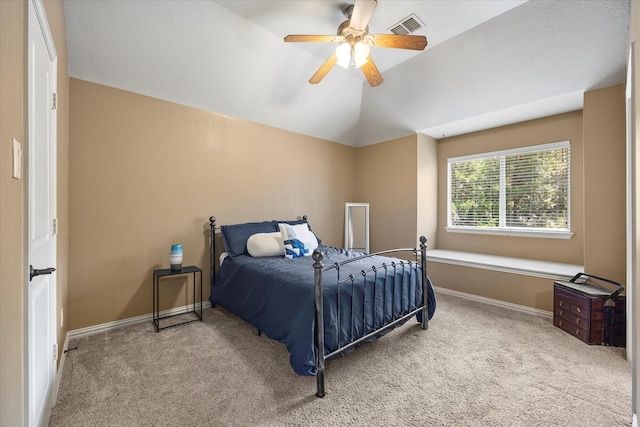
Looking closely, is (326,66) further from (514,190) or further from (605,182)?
(514,190)

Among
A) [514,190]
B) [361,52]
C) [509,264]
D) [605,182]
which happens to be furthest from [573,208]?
[361,52]

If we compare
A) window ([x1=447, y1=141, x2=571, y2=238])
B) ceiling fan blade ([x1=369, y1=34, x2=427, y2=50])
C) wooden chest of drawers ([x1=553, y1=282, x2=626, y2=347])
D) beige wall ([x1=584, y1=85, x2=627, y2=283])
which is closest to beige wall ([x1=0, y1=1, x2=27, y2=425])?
ceiling fan blade ([x1=369, y1=34, x2=427, y2=50])

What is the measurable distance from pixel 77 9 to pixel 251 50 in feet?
4.73

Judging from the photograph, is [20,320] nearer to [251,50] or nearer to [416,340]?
[416,340]

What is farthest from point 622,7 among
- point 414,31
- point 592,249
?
point 592,249

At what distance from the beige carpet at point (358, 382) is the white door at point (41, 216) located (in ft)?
1.26

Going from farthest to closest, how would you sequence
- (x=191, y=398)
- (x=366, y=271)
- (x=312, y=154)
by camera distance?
(x=312, y=154) < (x=366, y=271) < (x=191, y=398)

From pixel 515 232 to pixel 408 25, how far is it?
3066mm

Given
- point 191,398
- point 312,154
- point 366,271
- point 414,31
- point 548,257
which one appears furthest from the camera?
point 312,154

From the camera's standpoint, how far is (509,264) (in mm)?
3424

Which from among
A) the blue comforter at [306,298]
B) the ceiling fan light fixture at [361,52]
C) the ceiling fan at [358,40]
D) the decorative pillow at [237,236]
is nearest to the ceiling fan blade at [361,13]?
the ceiling fan at [358,40]

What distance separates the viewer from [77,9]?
222 centimetres

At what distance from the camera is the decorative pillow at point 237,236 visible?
3193 millimetres

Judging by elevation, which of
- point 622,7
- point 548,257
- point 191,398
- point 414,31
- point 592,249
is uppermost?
point 414,31
